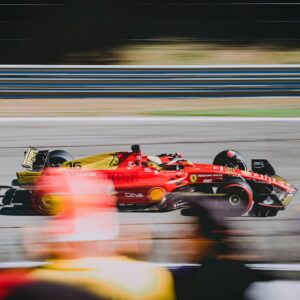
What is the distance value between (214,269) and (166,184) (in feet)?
11.0

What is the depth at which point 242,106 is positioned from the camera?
11.4m

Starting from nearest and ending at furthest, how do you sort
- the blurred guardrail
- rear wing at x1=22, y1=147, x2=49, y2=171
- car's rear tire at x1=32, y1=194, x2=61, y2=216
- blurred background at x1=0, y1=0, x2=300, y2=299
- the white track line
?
blurred background at x1=0, y1=0, x2=300, y2=299 → car's rear tire at x1=32, y1=194, x2=61, y2=216 → rear wing at x1=22, y1=147, x2=49, y2=171 → the white track line → the blurred guardrail

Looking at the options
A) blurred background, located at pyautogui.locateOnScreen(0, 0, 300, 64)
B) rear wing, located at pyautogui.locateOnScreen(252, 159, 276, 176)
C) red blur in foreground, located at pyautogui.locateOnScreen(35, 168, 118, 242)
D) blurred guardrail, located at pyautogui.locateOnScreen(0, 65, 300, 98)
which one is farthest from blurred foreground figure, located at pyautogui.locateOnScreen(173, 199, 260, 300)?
blurred background, located at pyautogui.locateOnScreen(0, 0, 300, 64)

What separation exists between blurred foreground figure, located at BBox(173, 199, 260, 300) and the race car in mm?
2925

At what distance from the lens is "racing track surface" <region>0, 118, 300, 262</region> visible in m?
5.85

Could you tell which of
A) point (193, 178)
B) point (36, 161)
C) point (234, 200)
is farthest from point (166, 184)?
point (36, 161)

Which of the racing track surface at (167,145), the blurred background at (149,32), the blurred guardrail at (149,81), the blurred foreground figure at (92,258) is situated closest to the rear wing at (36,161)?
the racing track surface at (167,145)

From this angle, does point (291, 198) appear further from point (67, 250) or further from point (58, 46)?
point (58, 46)

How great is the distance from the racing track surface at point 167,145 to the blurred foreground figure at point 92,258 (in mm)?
1873

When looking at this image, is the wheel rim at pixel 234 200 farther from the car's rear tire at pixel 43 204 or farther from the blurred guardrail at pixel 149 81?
the blurred guardrail at pixel 149 81

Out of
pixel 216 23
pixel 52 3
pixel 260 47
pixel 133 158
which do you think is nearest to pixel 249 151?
pixel 133 158

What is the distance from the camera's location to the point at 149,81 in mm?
11766

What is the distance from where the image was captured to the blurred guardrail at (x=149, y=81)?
11.6 m

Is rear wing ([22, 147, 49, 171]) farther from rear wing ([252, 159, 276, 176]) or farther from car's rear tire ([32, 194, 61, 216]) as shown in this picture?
rear wing ([252, 159, 276, 176])
